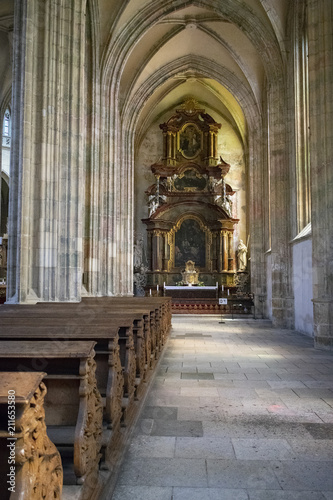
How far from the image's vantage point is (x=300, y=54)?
1417 cm

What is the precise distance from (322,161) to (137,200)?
18.5 meters

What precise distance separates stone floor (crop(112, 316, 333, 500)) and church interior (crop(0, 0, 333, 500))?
0.59ft

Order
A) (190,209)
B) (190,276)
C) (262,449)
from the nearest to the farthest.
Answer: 1. (262,449)
2. (190,276)
3. (190,209)

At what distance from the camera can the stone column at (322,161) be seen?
930 centimetres

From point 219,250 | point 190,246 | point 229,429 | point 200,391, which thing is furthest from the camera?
point 190,246

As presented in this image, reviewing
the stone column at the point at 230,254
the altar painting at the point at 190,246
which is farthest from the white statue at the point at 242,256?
the altar painting at the point at 190,246

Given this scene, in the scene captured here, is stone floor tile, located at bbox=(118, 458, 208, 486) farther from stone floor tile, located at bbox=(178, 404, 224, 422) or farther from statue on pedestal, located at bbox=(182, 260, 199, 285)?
statue on pedestal, located at bbox=(182, 260, 199, 285)

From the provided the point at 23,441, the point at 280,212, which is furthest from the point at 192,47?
the point at 23,441

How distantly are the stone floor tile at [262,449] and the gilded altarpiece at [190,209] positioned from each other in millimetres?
21567

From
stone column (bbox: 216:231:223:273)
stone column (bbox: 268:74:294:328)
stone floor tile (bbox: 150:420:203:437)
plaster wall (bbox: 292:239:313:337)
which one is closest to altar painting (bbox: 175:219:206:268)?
stone column (bbox: 216:231:223:273)

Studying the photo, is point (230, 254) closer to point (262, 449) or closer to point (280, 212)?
point (280, 212)

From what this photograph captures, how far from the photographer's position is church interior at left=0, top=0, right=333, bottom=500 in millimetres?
2775

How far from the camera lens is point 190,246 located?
86.1ft

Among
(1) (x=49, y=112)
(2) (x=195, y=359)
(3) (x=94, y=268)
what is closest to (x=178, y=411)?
(2) (x=195, y=359)
